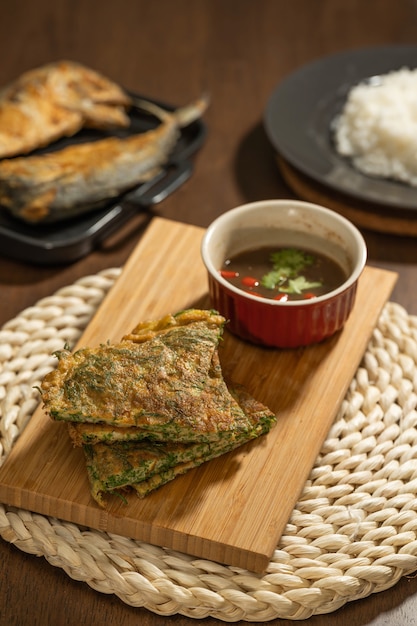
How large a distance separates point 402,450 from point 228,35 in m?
2.28

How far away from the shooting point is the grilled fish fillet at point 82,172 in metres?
2.65

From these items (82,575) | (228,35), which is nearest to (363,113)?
(228,35)

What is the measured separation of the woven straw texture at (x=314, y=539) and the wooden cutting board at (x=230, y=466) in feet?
0.15

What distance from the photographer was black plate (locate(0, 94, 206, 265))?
2602 mm

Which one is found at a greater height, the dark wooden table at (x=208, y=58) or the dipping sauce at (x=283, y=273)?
the dipping sauce at (x=283, y=273)

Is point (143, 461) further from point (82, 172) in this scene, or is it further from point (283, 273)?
point (82, 172)

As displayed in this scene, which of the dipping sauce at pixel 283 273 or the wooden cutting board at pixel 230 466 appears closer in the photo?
the wooden cutting board at pixel 230 466

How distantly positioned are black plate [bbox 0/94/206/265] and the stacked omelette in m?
0.80

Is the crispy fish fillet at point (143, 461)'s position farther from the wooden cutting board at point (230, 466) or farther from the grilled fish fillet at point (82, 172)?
the grilled fish fillet at point (82, 172)

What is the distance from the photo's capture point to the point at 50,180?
268cm

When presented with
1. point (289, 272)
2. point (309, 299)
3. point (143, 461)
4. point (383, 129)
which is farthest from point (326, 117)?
point (143, 461)

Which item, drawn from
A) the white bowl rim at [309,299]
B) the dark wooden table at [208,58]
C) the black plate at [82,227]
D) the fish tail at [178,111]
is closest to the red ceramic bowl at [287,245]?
the white bowl rim at [309,299]

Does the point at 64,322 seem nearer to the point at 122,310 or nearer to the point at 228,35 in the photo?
the point at 122,310

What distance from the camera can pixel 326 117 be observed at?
303 cm
